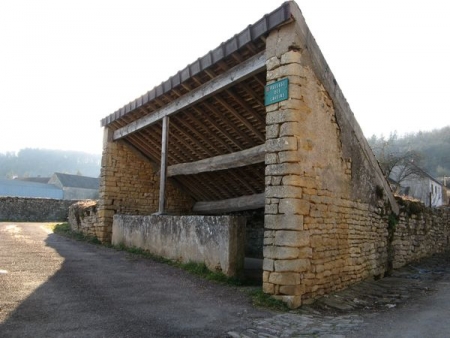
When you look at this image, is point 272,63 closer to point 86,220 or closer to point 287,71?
point 287,71

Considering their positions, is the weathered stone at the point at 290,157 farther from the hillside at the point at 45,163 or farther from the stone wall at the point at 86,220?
the hillside at the point at 45,163

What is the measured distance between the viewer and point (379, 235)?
7.53m

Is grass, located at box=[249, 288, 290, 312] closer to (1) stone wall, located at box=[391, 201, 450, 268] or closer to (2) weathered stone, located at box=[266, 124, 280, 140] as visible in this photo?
(2) weathered stone, located at box=[266, 124, 280, 140]

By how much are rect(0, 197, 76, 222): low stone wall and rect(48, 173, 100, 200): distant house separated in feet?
78.2

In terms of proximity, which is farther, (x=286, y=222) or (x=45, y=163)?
→ (x=45, y=163)

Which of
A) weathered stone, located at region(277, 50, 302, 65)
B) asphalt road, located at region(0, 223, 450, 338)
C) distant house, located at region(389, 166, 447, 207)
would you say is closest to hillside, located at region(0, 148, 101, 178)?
distant house, located at region(389, 166, 447, 207)

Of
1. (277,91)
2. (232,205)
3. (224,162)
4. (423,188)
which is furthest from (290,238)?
(423,188)

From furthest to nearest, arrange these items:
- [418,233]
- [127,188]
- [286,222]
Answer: [127,188]
[418,233]
[286,222]

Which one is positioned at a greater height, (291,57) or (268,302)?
(291,57)

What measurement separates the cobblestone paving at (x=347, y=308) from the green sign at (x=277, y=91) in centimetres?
278

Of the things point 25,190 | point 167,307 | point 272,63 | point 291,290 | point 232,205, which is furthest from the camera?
point 25,190

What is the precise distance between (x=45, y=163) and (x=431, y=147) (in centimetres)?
8576

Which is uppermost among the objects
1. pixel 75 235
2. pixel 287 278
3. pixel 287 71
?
pixel 287 71

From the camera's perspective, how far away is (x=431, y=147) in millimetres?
49906
